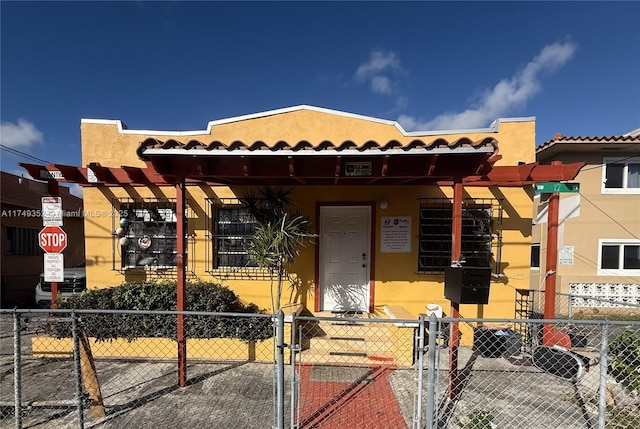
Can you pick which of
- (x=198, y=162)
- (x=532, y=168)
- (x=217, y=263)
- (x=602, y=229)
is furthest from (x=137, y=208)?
(x=602, y=229)

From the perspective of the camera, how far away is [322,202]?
555cm

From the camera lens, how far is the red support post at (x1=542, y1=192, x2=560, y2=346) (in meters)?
4.42

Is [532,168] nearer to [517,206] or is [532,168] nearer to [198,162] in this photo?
[517,206]

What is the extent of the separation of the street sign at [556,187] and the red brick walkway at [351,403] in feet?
10.6

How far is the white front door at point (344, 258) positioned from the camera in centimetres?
565

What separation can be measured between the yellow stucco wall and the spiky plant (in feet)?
0.89

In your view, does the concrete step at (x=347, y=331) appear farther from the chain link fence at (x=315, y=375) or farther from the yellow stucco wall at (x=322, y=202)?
the yellow stucco wall at (x=322, y=202)

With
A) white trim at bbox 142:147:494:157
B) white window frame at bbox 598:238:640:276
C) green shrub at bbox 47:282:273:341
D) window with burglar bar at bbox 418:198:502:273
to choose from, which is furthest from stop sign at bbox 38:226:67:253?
white window frame at bbox 598:238:640:276

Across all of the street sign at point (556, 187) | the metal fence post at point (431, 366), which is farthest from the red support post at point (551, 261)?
the metal fence post at point (431, 366)

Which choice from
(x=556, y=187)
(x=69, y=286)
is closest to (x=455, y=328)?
(x=556, y=187)

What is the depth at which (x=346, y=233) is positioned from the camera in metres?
5.70

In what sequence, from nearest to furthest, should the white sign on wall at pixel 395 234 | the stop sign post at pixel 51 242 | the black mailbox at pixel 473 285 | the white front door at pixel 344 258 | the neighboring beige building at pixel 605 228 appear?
the black mailbox at pixel 473 285 → the stop sign post at pixel 51 242 → the white sign on wall at pixel 395 234 → the white front door at pixel 344 258 → the neighboring beige building at pixel 605 228

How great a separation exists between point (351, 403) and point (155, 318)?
327cm

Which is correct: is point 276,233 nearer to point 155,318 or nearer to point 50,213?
point 155,318
